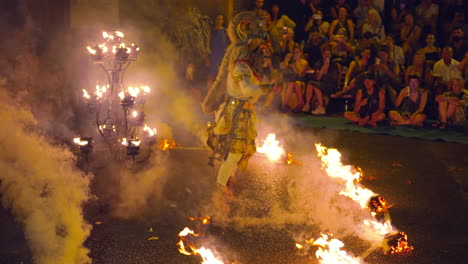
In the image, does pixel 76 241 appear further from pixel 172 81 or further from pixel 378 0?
pixel 378 0

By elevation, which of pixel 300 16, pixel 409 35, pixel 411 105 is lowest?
pixel 411 105

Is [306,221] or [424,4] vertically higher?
[424,4]

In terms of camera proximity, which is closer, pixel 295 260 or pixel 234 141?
pixel 295 260

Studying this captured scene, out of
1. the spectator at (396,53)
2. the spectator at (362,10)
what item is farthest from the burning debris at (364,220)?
the spectator at (362,10)

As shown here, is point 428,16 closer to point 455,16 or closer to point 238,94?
point 455,16

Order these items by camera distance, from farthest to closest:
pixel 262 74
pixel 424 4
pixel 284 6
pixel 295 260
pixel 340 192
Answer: pixel 284 6, pixel 424 4, pixel 340 192, pixel 262 74, pixel 295 260

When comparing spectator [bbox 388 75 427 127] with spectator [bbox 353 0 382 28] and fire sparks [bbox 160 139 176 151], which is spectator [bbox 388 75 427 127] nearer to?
spectator [bbox 353 0 382 28]

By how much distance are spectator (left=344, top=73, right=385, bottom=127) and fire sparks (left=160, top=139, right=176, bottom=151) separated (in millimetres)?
4766

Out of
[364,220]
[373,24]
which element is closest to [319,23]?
[373,24]

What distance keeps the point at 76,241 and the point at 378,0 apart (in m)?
12.0

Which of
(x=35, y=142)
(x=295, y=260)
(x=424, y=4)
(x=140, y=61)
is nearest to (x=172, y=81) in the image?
(x=140, y=61)

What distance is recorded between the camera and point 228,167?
6.15 meters

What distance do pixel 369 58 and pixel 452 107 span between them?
222 cm

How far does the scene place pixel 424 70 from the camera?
12.1 meters
